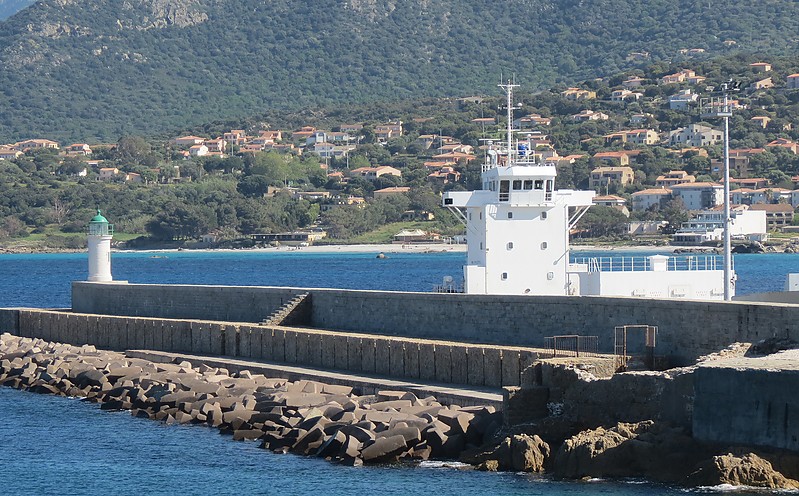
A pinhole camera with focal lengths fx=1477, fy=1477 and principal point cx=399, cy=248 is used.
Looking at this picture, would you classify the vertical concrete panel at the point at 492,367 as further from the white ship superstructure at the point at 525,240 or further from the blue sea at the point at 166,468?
the white ship superstructure at the point at 525,240

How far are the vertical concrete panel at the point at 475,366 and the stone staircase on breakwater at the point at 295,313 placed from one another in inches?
319

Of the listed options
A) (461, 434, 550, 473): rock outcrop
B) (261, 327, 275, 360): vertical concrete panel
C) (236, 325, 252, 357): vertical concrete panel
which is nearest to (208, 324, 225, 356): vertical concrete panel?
(236, 325, 252, 357): vertical concrete panel

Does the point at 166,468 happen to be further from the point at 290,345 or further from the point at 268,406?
the point at 290,345

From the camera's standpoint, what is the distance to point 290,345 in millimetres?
29281

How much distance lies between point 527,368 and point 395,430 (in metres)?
2.09

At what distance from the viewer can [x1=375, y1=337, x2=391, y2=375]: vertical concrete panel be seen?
26.3 meters

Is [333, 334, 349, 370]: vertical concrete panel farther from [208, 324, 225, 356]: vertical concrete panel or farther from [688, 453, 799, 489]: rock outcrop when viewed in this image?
[688, 453, 799, 489]: rock outcrop

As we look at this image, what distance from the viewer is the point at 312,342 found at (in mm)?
28625

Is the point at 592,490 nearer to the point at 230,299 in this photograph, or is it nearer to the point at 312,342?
the point at 312,342

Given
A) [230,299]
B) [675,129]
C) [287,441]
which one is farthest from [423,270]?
[675,129]

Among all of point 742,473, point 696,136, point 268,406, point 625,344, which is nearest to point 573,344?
point 625,344

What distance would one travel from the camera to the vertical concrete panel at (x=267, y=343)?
2988 cm

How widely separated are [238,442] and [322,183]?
148 metres

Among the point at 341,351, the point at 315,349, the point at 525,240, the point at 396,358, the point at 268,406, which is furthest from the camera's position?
→ the point at 525,240
